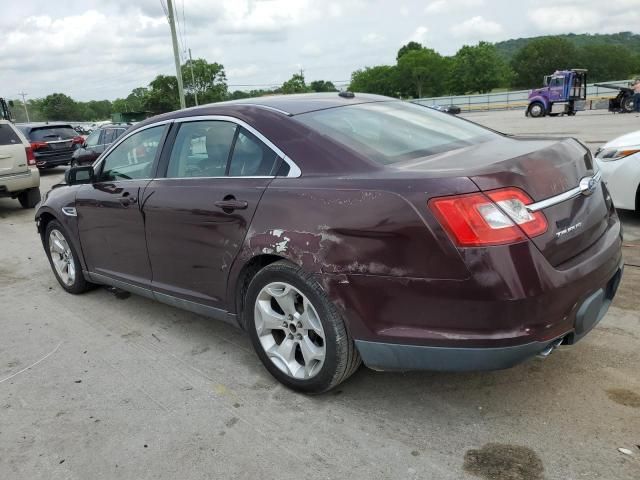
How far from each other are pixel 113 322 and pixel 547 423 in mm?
3274

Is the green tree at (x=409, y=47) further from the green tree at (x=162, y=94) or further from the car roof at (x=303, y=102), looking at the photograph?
the car roof at (x=303, y=102)

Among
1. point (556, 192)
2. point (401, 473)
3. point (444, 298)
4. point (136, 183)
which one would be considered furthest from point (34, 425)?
point (556, 192)

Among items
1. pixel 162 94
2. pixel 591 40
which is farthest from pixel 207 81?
pixel 591 40

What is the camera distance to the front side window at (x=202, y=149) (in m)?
3.39

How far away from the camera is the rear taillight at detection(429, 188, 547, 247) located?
7.51 feet

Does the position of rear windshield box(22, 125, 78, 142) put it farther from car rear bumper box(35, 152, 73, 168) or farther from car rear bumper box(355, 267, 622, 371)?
car rear bumper box(355, 267, 622, 371)

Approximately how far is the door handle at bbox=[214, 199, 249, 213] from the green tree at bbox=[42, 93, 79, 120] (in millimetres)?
113209

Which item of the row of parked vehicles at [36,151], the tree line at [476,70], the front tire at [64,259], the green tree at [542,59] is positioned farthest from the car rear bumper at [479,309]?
the green tree at [542,59]

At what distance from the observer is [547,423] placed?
267 cm

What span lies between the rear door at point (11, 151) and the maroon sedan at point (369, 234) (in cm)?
724

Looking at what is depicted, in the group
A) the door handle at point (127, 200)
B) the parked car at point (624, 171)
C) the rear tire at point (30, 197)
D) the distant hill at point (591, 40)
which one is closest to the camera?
the door handle at point (127, 200)

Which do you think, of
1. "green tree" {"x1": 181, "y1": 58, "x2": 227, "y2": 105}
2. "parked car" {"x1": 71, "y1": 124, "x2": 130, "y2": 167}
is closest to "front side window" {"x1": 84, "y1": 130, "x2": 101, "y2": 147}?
"parked car" {"x1": 71, "y1": 124, "x2": 130, "y2": 167}

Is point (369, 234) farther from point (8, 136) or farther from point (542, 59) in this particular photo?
point (542, 59)

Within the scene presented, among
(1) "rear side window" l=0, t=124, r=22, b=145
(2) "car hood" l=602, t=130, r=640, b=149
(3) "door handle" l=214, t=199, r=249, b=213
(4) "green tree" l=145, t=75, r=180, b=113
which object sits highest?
(4) "green tree" l=145, t=75, r=180, b=113
